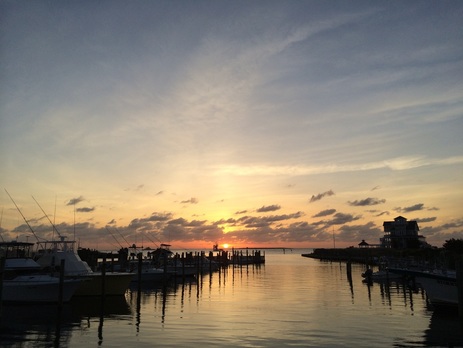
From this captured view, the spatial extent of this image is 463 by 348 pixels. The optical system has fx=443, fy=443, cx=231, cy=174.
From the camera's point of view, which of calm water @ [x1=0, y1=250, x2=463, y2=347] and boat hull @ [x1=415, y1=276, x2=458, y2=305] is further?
boat hull @ [x1=415, y1=276, x2=458, y2=305]

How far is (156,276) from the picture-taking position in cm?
5572

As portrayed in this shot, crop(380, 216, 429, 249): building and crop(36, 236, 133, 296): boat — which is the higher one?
crop(380, 216, 429, 249): building

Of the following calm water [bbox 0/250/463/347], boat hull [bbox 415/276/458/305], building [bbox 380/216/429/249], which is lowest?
calm water [bbox 0/250/463/347]

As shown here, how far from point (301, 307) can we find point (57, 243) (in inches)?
908

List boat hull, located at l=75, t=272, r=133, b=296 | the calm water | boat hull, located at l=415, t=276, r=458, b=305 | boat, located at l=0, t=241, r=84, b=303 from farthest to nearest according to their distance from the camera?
boat hull, located at l=75, t=272, r=133, b=296 < boat, located at l=0, t=241, r=84, b=303 < boat hull, located at l=415, t=276, r=458, b=305 < the calm water

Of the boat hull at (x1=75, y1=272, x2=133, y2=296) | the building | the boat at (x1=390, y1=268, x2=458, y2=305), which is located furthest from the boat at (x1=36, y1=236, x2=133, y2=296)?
the building

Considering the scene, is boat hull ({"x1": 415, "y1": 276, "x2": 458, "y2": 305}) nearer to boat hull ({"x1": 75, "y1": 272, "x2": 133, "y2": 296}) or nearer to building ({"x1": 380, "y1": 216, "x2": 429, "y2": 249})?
boat hull ({"x1": 75, "y1": 272, "x2": 133, "y2": 296})

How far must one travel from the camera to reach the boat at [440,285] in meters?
30.9

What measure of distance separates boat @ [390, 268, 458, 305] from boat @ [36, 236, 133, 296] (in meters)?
24.8

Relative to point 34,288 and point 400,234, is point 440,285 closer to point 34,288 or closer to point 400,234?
point 34,288

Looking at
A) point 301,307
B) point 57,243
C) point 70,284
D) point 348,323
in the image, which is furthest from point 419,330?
point 57,243

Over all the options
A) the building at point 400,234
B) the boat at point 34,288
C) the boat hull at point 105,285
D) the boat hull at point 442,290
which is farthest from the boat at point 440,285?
the building at point 400,234

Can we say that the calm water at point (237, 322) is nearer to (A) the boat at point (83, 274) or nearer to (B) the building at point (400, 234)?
(A) the boat at point (83, 274)

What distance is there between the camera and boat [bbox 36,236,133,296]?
38.0 meters
